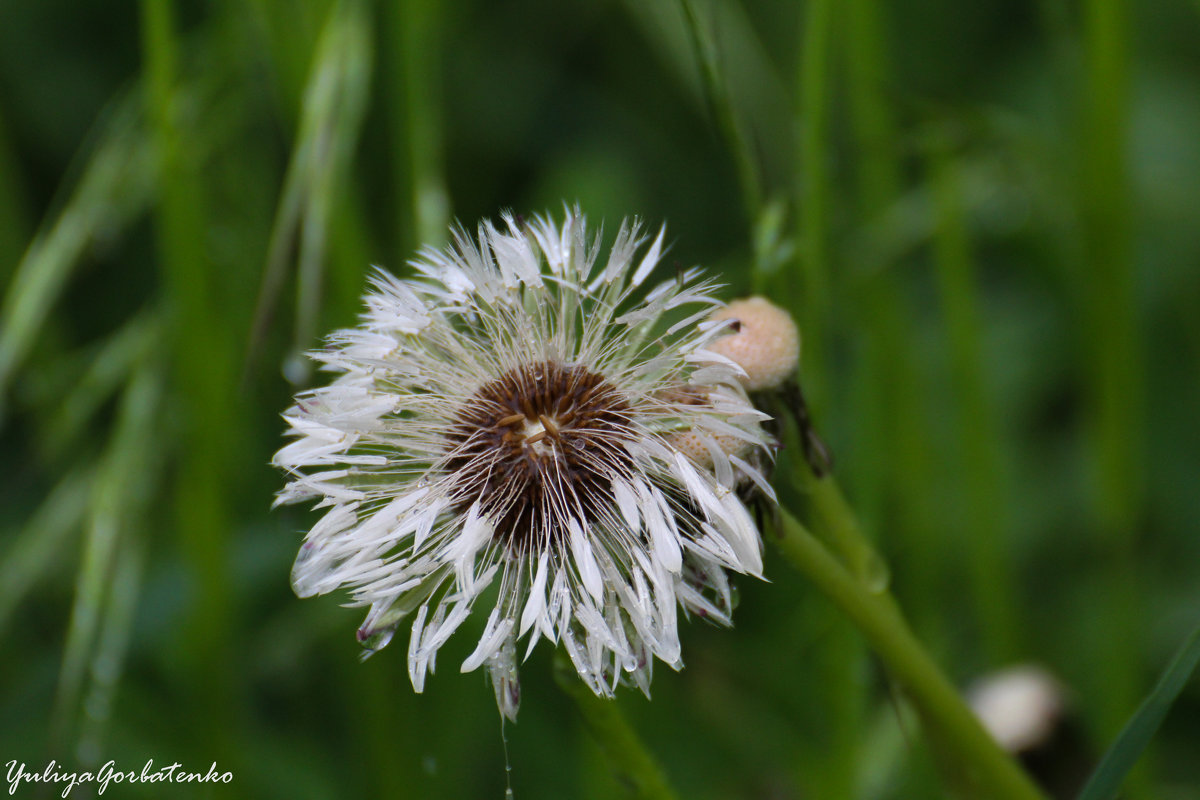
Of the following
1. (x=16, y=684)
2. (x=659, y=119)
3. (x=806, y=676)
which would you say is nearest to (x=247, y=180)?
(x=16, y=684)

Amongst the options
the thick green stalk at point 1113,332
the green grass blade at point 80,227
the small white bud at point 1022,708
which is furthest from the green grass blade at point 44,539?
the thick green stalk at point 1113,332

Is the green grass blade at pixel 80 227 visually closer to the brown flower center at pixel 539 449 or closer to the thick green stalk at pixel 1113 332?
the brown flower center at pixel 539 449

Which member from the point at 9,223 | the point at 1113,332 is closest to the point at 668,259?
the point at 1113,332

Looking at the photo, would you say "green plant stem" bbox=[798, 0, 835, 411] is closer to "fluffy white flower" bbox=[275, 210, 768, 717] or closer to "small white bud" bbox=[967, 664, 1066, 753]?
"fluffy white flower" bbox=[275, 210, 768, 717]

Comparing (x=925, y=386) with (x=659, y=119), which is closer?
(x=925, y=386)

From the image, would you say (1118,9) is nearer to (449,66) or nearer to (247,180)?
(247,180)

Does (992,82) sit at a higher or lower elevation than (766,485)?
higher

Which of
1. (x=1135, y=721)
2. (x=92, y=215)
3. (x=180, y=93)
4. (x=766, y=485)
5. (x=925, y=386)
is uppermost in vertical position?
(x=180, y=93)
